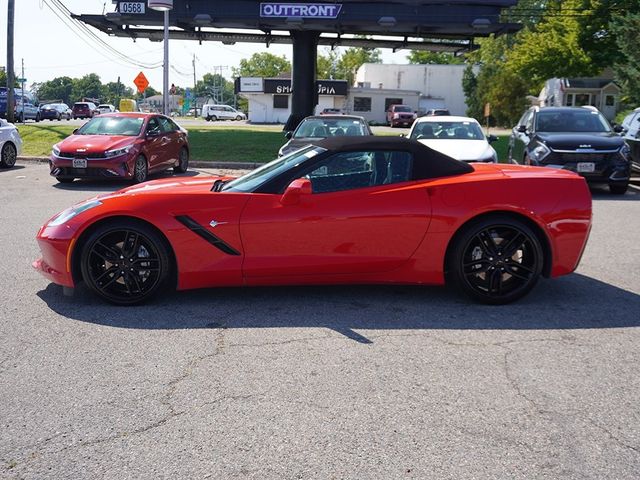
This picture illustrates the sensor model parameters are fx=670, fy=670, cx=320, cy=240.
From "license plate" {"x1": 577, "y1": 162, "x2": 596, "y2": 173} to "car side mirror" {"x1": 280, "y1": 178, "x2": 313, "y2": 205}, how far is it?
30.1ft

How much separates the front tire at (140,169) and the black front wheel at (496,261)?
954 cm

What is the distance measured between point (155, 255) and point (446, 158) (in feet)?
8.38

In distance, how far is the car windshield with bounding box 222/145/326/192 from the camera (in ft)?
18.1

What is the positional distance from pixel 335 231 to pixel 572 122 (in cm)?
1047

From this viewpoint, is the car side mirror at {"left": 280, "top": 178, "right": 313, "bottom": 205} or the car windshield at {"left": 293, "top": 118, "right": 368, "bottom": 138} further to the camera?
the car windshield at {"left": 293, "top": 118, "right": 368, "bottom": 138}

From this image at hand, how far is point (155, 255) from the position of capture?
17.5 ft

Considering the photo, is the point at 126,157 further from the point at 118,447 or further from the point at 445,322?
the point at 118,447

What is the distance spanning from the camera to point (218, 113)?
68.2m

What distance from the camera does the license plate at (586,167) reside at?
12.8m

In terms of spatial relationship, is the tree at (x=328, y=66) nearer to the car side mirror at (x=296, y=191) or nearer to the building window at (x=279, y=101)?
the building window at (x=279, y=101)

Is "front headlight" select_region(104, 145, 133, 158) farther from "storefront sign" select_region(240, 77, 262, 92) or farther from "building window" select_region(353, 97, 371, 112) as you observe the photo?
"building window" select_region(353, 97, 371, 112)

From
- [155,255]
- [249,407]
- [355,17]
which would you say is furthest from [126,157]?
[355,17]

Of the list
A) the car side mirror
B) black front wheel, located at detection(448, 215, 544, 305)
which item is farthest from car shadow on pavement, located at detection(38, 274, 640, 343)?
the car side mirror

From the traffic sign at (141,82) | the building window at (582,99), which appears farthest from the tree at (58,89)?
the traffic sign at (141,82)
